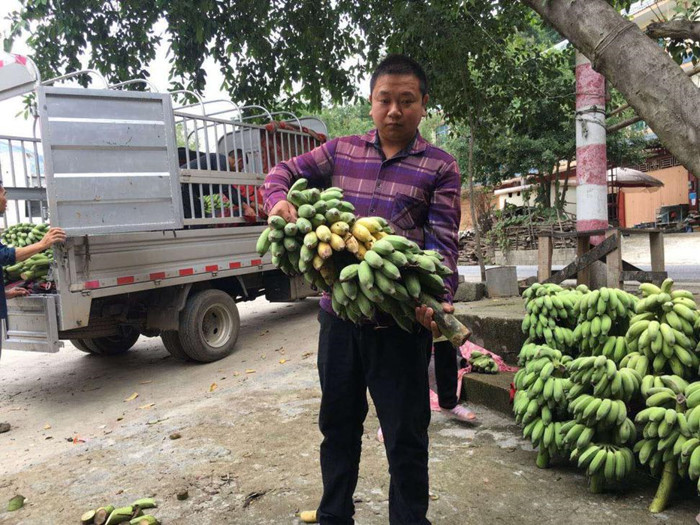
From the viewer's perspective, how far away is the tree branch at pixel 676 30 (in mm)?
2523

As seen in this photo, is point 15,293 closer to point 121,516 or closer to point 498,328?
point 121,516

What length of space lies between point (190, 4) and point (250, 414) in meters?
4.64

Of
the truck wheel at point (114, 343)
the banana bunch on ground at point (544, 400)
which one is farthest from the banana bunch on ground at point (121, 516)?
the truck wheel at point (114, 343)

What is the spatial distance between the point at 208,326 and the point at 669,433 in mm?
5256

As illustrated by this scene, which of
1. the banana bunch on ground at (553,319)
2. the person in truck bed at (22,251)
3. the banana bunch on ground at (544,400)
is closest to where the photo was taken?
the banana bunch on ground at (544,400)

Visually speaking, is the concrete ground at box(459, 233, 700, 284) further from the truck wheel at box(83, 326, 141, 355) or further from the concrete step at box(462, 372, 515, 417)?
the truck wheel at box(83, 326, 141, 355)

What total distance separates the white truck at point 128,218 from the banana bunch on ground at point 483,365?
133 inches

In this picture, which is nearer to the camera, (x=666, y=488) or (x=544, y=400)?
(x=666, y=488)

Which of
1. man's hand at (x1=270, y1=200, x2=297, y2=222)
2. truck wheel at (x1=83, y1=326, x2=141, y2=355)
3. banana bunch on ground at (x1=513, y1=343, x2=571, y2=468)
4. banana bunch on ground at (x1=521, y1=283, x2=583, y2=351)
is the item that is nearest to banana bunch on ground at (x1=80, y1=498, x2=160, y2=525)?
man's hand at (x1=270, y1=200, x2=297, y2=222)

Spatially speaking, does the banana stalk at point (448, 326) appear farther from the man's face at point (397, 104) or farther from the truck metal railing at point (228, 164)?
the truck metal railing at point (228, 164)

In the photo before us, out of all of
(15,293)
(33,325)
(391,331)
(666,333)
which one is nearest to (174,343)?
(33,325)

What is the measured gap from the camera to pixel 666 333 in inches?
113

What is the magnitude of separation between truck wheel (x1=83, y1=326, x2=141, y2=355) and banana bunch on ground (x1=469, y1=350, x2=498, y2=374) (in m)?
4.40

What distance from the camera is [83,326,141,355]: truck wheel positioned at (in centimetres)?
689
